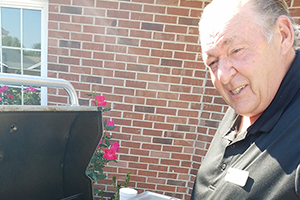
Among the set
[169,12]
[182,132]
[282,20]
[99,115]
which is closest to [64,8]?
[169,12]

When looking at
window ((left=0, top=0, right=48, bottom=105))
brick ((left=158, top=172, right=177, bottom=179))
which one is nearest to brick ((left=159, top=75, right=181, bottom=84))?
brick ((left=158, top=172, right=177, bottom=179))

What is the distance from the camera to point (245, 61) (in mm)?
884

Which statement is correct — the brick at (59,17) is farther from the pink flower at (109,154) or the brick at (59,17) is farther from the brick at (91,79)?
the pink flower at (109,154)

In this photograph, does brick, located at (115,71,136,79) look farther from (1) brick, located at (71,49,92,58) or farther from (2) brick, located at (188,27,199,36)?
(2) brick, located at (188,27,199,36)

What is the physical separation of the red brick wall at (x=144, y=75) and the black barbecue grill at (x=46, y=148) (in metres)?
1.23

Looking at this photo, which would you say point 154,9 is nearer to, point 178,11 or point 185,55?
point 178,11

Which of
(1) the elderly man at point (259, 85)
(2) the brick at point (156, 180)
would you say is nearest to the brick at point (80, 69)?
(2) the brick at point (156, 180)

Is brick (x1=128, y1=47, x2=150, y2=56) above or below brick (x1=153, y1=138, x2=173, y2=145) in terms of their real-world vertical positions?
above

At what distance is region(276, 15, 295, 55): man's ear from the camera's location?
851 mm

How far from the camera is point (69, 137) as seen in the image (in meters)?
1.36

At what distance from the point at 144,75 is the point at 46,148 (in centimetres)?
159

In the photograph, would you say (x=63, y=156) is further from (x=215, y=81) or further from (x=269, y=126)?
(x=269, y=126)

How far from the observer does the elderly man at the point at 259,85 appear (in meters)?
0.81

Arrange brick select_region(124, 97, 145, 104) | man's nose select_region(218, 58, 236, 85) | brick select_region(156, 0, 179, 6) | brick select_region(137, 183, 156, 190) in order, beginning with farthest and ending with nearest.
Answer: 1. brick select_region(137, 183, 156, 190)
2. brick select_region(124, 97, 145, 104)
3. brick select_region(156, 0, 179, 6)
4. man's nose select_region(218, 58, 236, 85)
